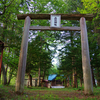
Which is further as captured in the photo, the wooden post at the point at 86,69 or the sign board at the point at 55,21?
the sign board at the point at 55,21

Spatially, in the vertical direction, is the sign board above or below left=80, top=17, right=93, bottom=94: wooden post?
above

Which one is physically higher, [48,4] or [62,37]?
[48,4]

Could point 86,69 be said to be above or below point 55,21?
below

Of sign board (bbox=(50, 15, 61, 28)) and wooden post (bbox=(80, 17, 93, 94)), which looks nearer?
wooden post (bbox=(80, 17, 93, 94))

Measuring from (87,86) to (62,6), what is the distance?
11.3 metres

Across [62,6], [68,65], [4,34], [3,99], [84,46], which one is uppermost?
[62,6]

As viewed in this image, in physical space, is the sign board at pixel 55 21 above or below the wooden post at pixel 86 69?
above

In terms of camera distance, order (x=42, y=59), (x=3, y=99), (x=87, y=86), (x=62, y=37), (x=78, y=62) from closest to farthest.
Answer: (x=3, y=99) < (x=87, y=86) < (x=78, y=62) < (x=42, y=59) < (x=62, y=37)

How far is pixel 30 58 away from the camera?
13062 mm

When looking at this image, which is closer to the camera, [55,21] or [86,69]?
[86,69]

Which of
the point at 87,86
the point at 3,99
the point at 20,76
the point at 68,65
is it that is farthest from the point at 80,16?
the point at 68,65

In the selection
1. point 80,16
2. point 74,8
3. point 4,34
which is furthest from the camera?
point 74,8

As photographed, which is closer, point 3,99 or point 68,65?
point 3,99

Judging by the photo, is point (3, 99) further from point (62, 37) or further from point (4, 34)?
point (62, 37)
